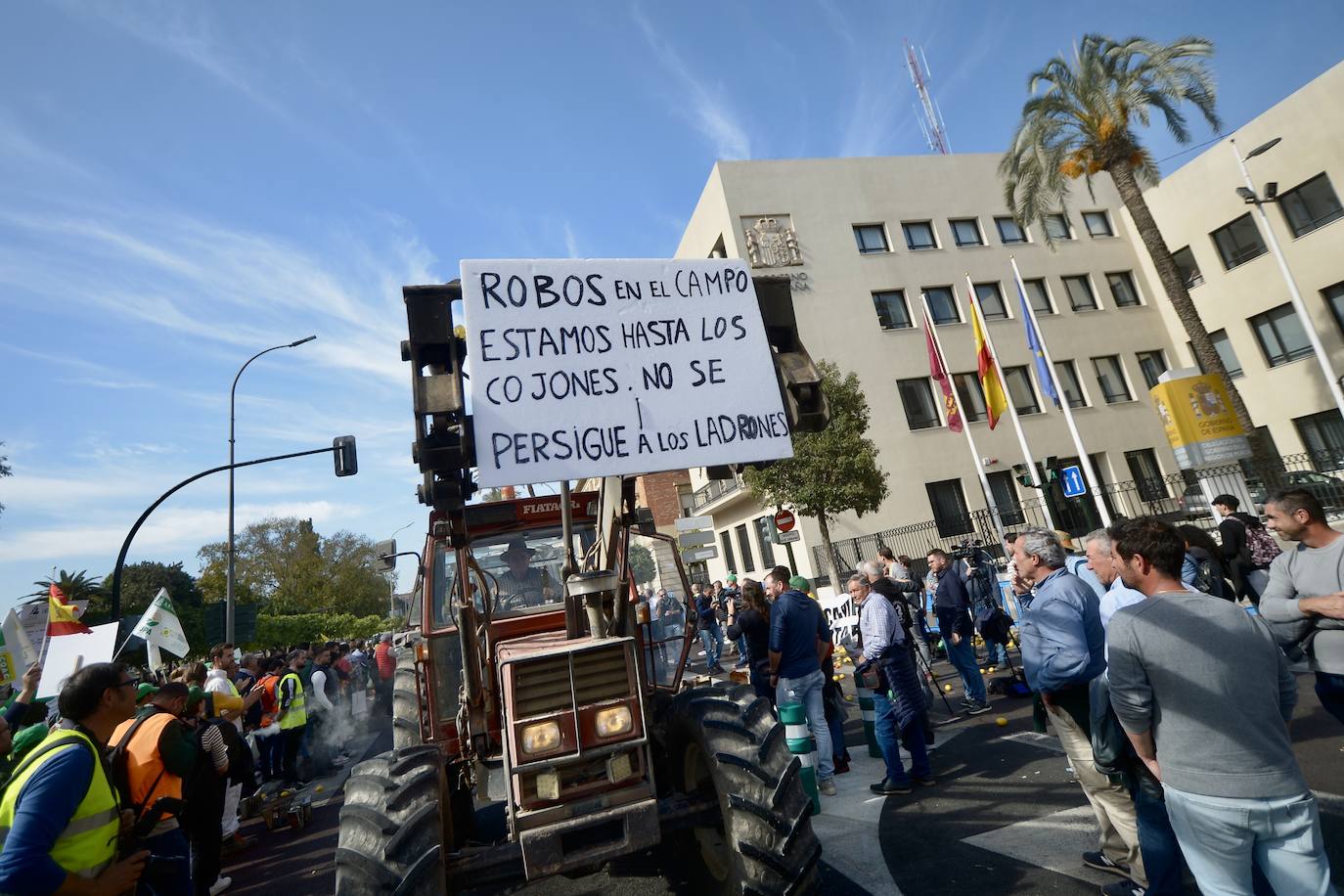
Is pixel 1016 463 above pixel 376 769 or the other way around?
above

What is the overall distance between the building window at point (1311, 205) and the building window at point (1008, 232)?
839 centimetres

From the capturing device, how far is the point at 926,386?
26.3m

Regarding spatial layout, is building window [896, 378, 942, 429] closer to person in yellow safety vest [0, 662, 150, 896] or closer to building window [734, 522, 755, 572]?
building window [734, 522, 755, 572]

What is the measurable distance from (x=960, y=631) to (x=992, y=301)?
23.7 meters

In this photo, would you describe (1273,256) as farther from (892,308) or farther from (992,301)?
(892,308)

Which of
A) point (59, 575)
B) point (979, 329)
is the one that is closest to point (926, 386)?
point (979, 329)

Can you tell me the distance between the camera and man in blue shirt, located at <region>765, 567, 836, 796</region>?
6.15 meters

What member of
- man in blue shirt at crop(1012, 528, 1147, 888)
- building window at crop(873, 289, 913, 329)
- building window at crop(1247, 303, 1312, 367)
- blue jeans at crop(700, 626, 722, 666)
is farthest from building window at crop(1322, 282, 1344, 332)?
man in blue shirt at crop(1012, 528, 1147, 888)

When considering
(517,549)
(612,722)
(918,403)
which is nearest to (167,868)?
(612,722)

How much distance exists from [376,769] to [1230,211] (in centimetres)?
3104

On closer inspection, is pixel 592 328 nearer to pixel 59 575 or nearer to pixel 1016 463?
pixel 1016 463

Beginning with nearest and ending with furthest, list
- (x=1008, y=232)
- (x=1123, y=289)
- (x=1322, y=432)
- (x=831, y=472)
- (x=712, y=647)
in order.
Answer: (x=712, y=647) < (x=831, y=472) < (x=1322, y=432) < (x=1008, y=232) < (x=1123, y=289)

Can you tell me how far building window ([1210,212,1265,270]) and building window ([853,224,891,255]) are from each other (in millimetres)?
11480

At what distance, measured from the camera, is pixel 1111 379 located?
28.1m
